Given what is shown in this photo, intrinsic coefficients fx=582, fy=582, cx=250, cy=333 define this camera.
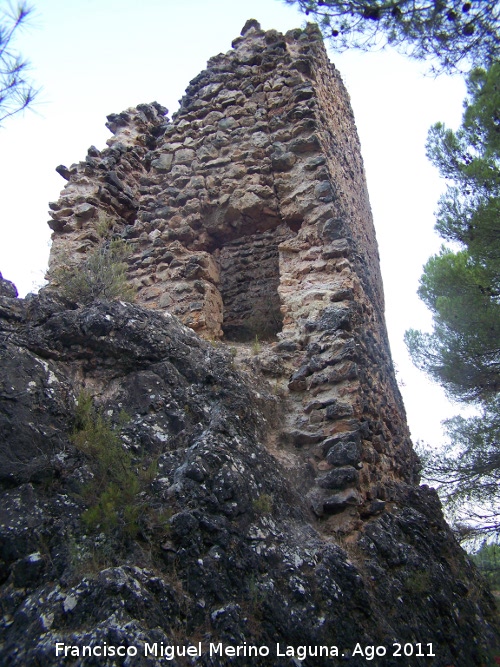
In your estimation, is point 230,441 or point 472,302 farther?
point 472,302

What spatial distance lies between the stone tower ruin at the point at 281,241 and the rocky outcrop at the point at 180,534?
20cm

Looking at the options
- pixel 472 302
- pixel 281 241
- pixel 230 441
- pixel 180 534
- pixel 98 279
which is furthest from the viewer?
pixel 472 302

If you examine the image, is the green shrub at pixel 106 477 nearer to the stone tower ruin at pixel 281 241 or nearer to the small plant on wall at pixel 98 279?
the stone tower ruin at pixel 281 241

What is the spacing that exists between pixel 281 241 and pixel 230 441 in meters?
2.21

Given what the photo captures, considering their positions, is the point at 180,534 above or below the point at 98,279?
below

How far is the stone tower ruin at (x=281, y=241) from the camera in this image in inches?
138

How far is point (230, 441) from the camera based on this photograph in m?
2.99

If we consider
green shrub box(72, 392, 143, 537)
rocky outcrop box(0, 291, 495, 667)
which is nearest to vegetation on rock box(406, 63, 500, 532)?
rocky outcrop box(0, 291, 495, 667)

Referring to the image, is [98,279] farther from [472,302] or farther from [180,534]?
[472,302]

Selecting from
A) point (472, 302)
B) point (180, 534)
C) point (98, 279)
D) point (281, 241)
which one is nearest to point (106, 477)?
point (180, 534)

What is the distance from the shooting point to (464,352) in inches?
286

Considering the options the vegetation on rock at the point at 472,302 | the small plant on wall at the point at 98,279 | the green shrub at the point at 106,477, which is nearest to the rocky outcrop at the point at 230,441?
the green shrub at the point at 106,477

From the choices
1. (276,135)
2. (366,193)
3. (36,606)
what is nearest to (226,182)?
(276,135)

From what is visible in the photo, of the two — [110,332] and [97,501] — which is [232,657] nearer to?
[97,501]
